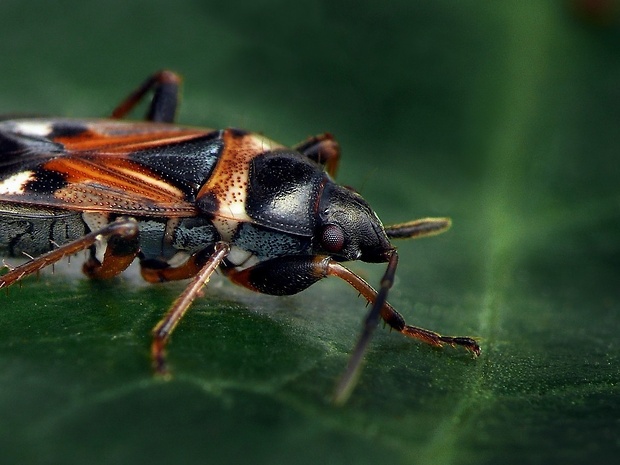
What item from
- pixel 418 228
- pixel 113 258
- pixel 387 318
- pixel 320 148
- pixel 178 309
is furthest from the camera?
pixel 320 148

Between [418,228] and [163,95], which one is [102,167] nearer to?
[163,95]

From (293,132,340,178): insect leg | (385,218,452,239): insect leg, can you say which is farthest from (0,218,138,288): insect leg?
(385,218,452,239): insect leg

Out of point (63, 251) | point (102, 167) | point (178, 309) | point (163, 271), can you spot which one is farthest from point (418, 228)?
point (63, 251)

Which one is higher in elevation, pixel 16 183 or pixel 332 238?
pixel 332 238

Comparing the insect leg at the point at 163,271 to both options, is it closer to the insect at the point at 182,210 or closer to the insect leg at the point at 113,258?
the insect at the point at 182,210

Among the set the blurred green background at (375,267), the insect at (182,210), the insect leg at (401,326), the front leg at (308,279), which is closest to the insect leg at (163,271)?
the insect at (182,210)

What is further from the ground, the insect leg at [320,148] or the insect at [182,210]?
the insect leg at [320,148]
